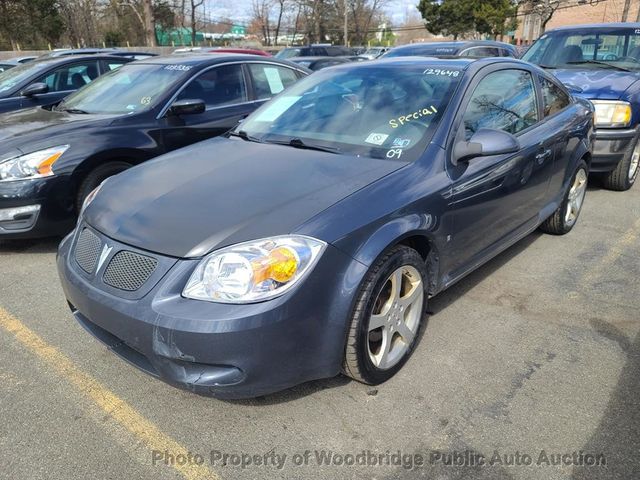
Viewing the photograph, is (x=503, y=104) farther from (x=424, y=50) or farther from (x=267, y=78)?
(x=424, y=50)

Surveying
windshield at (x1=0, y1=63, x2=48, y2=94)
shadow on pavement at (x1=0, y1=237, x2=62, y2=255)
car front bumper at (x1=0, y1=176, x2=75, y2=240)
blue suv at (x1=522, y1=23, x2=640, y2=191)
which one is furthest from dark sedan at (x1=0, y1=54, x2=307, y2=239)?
→ blue suv at (x1=522, y1=23, x2=640, y2=191)

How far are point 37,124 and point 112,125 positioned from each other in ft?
2.29

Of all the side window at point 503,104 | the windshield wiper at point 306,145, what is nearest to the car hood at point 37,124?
the windshield wiper at point 306,145

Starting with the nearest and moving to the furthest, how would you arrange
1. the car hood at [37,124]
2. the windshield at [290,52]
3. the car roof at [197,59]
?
the car hood at [37,124] < the car roof at [197,59] < the windshield at [290,52]

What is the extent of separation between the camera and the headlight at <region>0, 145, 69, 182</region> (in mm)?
4066

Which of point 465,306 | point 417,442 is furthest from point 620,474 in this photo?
point 465,306

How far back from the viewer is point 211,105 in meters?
5.35

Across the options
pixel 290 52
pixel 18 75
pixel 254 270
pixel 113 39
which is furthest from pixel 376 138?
pixel 113 39

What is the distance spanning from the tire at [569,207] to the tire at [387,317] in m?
2.34

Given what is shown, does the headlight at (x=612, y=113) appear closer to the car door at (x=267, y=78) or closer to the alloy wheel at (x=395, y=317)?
the car door at (x=267, y=78)

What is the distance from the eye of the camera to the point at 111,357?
2.89 meters

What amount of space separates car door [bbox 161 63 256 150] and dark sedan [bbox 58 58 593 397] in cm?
145

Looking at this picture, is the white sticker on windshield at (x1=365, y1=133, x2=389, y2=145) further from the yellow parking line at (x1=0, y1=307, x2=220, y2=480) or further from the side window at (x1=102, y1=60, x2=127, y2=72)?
the side window at (x1=102, y1=60, x2=127, y2=72)

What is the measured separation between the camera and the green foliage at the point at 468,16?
40.8m
